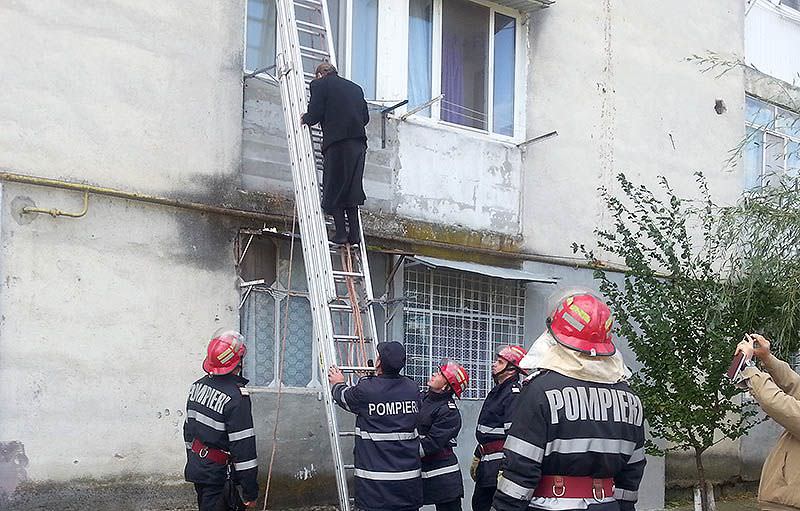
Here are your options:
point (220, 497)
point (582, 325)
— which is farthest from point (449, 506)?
point (582, 325)

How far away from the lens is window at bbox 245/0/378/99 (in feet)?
30.2

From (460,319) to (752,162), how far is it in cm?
603

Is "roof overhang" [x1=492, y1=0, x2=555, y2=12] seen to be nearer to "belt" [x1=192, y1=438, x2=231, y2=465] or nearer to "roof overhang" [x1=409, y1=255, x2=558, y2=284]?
"roof overhang" [x1=409, y1=255, x2=558, y2=284]

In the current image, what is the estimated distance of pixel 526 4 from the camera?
11102mm

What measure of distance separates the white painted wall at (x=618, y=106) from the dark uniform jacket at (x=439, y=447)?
4098mm

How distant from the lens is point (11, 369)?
24.2 feet

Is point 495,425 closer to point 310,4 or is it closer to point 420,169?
Result: point 420,169

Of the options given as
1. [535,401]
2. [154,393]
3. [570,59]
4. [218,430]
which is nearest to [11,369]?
[154,393]

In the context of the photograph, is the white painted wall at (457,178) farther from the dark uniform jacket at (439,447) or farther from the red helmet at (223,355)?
the red helmet at (223,355)

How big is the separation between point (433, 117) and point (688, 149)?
4152mm

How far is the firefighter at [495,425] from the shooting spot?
7.67 metres

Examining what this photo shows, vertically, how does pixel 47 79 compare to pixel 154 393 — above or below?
above

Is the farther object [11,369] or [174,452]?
[174,452]

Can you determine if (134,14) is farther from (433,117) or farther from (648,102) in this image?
(648,102)
